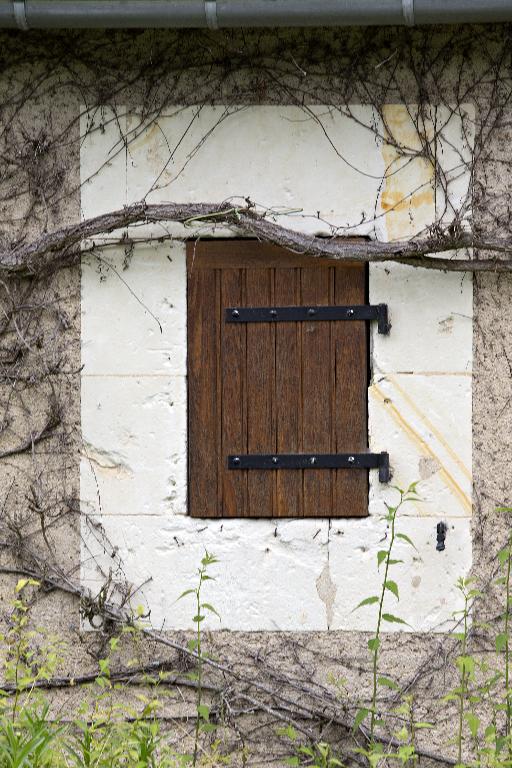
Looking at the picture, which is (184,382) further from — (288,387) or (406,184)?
(406,184)

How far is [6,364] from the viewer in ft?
15.1

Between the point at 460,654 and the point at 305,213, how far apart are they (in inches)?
78.8

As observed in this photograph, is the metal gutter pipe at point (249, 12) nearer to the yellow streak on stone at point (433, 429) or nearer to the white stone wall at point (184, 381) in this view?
the white stone wall at point (184, 381)

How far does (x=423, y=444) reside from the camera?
442cm

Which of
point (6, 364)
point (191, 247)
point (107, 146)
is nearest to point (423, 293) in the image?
point (191, 247)

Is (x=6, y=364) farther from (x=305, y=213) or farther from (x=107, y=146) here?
(x=305, y=213)

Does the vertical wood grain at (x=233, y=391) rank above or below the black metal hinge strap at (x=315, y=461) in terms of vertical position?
above

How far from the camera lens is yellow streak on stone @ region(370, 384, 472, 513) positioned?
439 centimetres

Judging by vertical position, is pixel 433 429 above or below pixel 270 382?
below

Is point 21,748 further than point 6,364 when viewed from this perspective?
No

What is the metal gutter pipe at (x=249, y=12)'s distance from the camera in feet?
13.2

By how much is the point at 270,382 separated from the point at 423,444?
71cm

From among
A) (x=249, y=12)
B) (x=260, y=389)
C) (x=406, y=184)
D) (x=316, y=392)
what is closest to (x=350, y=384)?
(x=316, y=392)

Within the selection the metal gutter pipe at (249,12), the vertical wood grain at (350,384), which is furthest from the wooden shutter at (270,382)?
the metal gutter pipe at (249,12)
